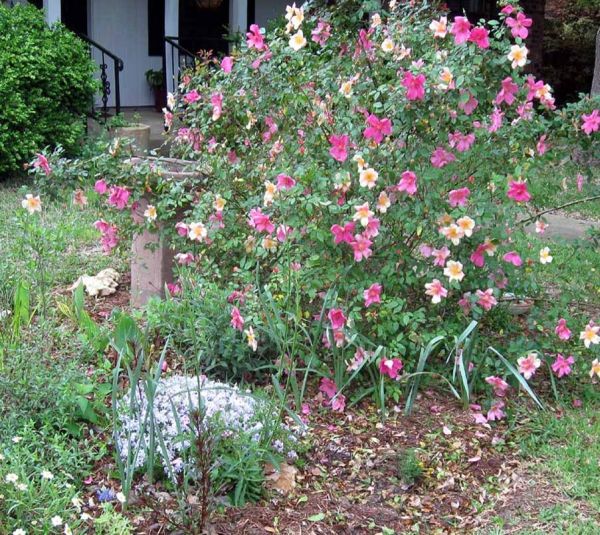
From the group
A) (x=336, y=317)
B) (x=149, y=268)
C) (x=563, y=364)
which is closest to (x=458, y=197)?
(x=336, y=317)

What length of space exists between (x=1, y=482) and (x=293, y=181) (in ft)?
5.34

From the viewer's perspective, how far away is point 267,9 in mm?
15164

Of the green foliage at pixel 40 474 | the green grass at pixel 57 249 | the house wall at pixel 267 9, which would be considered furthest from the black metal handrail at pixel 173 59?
the green foliage at pixel 40 474

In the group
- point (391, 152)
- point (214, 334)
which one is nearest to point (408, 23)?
point (391, 152)

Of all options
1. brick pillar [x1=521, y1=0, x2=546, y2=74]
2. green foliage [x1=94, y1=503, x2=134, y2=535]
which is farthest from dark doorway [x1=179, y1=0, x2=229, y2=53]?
green foliage [x1=94, y1=503, x2=134, y2=535]

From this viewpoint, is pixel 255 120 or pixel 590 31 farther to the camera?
pixel 590 31

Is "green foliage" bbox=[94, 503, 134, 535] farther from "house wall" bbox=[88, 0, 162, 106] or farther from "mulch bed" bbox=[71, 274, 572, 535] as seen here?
"house wall" bbox=[88, 0, 162, 106]

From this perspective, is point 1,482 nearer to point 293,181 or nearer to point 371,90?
point 293,181

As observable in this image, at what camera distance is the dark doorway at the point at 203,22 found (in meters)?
14.3

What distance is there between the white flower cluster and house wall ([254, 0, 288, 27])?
12.8 metres

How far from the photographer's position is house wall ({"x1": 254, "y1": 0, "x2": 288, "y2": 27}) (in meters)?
15.1

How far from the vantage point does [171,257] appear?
4.83 meters

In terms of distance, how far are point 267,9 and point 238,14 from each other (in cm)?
182

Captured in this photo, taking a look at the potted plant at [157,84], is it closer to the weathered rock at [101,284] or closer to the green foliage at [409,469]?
the weathered rock at [101,284]
